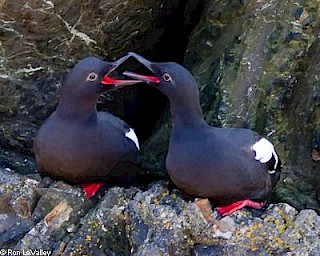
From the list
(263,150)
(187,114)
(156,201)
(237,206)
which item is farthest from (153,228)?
(263,150)

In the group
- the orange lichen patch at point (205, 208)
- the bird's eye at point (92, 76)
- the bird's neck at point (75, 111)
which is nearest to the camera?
the orange lichen patch at point (205, 208)

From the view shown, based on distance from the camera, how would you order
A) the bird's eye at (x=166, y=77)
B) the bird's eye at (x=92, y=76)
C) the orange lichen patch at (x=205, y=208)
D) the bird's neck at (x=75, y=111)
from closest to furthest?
the orange lichen patch at (x=205, y=208), the bird's eye at (x=166, y=77), the bird's eye at (x=92, y=76), the bird's neck at (x=75, y=111)

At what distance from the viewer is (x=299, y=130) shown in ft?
20.3

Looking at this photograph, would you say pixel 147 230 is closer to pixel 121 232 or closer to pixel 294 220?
pixel 121 232

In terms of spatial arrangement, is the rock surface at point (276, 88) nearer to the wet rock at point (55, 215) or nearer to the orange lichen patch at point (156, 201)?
the wet rock at point (55, 215)

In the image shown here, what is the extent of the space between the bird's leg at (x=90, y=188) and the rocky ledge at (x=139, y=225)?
63 mm

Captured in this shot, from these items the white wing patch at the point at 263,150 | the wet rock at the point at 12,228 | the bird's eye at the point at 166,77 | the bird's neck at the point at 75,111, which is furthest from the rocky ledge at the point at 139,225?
the bird's eye at the point at 166,77

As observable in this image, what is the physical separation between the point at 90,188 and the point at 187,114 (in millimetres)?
835

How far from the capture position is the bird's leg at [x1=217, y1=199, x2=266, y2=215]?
5117 millimetres

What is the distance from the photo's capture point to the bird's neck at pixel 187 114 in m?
5.32

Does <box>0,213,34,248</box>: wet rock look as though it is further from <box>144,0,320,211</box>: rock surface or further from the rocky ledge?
<box>144,0,320,211</box>: rock surface

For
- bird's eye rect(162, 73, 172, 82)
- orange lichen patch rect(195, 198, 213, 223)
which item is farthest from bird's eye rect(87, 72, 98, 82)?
orange lichen patch rect(195, 198, 213, 223)

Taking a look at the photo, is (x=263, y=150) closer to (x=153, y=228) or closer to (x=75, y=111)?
(x=153, y=228)

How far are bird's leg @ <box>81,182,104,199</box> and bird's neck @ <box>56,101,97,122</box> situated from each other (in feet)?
1.41
